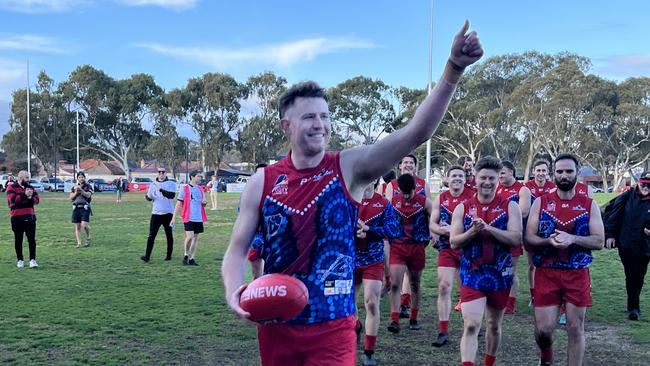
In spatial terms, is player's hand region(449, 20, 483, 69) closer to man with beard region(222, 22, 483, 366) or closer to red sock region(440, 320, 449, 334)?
man with beard region(222, 22, 483, 366)

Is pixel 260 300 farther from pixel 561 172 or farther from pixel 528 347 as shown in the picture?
pixel 528 347

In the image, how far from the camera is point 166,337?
24.6 ft

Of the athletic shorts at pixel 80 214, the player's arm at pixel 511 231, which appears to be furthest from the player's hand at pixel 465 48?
the athletic shorts at pixel 80 214

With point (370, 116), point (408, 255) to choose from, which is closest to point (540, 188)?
point (408, 255)

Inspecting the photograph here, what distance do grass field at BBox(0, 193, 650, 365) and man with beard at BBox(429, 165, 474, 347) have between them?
0.35 m

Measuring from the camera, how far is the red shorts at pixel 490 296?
18.9 feet

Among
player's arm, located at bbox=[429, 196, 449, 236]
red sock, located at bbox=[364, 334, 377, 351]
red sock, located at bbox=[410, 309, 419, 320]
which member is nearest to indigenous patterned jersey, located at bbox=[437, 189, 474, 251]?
player's arm, located at bbox=[429, 196, 449, 236]

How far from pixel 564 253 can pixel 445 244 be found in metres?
2.14

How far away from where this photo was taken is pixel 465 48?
8.49 feet

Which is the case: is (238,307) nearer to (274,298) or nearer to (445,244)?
(274,298)

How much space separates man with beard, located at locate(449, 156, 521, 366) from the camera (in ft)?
18.7

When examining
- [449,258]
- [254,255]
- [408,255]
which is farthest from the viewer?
[408,255]

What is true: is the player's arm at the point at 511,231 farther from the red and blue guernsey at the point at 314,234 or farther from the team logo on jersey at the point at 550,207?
the red and blue guernsey at the point at 314,234

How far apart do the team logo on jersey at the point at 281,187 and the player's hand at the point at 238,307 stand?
479 millimetres
